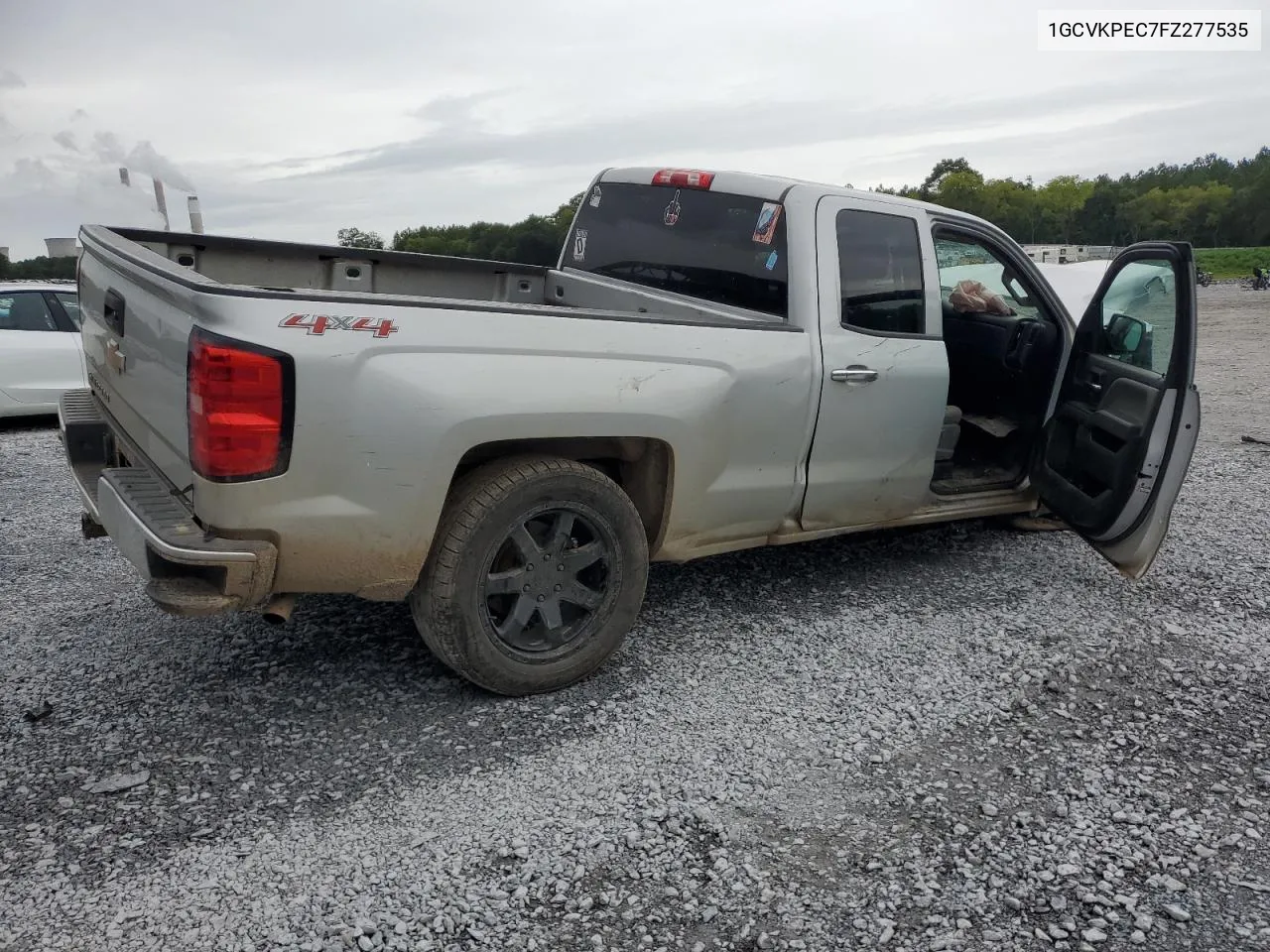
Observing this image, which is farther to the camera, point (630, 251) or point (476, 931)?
point (630, 251)

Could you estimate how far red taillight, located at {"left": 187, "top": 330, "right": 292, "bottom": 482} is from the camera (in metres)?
2.75

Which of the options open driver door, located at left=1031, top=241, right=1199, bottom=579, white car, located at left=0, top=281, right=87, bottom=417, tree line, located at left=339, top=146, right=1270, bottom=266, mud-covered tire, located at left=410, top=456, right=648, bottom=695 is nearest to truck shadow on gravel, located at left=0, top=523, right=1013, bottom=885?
mud-covered tire, located at left=410, top=456, right=648, bottom=695

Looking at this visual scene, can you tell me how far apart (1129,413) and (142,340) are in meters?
3.96

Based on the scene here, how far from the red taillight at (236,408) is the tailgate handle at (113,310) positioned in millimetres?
830

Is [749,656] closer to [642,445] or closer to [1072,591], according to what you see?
[642,445]

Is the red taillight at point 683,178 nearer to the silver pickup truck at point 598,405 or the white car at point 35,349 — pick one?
the silver pickup truck at point 598,405

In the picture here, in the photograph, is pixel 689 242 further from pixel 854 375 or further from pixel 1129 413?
pixel 1129 413

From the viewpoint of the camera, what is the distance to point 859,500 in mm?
4371

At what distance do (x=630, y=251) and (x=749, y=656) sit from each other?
6.79ft

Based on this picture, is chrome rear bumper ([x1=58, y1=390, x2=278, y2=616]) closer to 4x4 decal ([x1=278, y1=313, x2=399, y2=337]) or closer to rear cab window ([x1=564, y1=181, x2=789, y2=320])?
4x4 decal ([x1=278, y1=313, x2=399, y2=337])

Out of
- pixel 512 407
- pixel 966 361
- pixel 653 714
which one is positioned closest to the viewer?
pixel 512 407

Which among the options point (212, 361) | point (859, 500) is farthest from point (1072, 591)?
point (212, 361)

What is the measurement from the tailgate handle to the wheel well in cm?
131

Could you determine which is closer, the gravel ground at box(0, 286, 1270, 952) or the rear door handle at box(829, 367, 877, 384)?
the gravel ground at box(0, 286, 1270, 952)
